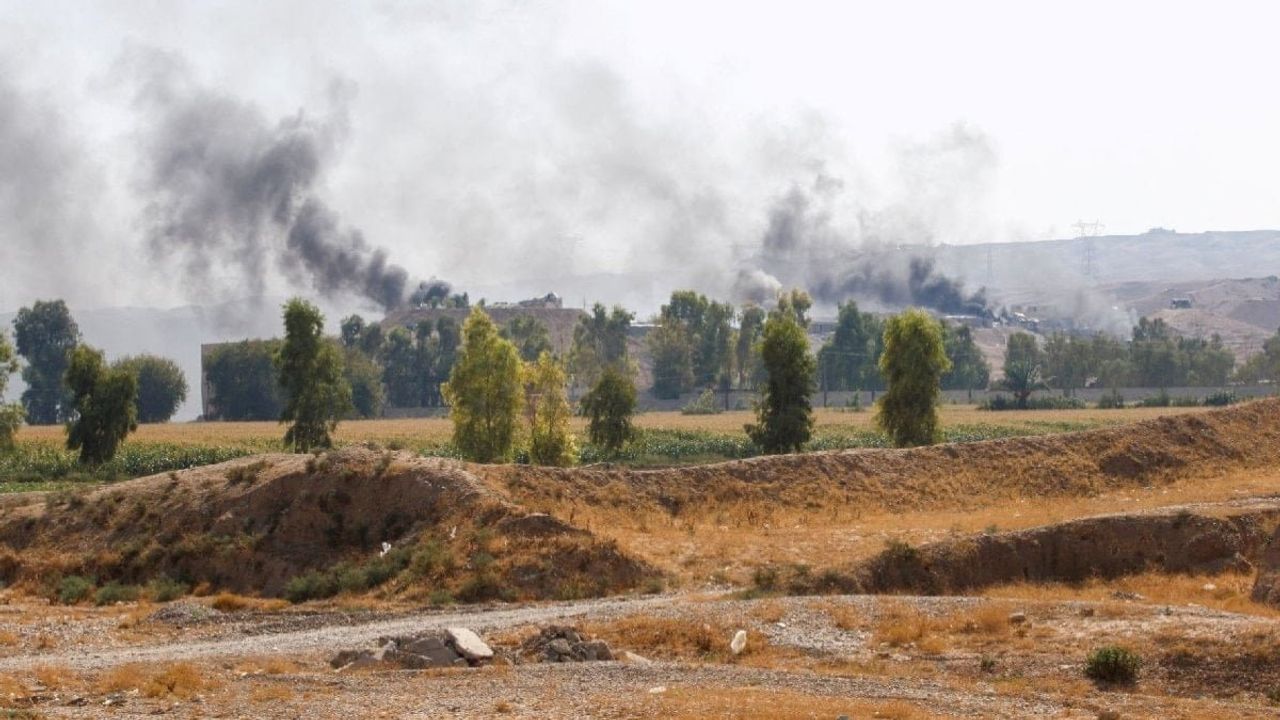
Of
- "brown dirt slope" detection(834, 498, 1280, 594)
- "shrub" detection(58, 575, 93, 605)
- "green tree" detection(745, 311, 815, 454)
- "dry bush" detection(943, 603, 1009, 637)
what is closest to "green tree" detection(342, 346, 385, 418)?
"green tree" detection(745, 311, 815, 454)

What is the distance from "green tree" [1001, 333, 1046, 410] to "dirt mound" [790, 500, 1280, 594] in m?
96.7

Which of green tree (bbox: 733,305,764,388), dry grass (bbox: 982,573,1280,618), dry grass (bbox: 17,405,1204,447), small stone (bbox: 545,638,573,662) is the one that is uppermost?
green tree (bbox: 733,305,764,388)

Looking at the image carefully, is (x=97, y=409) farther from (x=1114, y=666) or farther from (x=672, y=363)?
(x=672, y=363)

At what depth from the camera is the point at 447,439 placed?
334 feet

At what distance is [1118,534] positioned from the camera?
3803 cm

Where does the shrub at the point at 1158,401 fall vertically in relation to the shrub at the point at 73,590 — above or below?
above

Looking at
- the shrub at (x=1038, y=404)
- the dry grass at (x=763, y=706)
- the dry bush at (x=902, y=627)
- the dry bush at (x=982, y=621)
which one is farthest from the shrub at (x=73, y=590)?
the shrub at (x=1038, y=404)

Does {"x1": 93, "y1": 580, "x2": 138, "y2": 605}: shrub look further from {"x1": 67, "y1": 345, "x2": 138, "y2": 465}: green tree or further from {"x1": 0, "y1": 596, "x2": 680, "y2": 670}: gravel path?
{"x1": 67, "y1": 345, "x2": 138, "y2": 465}: green tree

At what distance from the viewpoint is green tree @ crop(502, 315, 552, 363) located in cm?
17450

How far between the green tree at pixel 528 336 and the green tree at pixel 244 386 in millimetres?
28070

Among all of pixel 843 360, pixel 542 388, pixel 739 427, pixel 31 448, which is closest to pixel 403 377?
pixel 843 360

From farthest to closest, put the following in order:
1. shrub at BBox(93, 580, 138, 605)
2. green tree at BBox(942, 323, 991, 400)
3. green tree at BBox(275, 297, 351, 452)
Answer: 1. green tree at BBox(942, 323, 991, 400)
2. green tree at BBox(275, 297, 351, 452)
3. shrub at BBox(93, 580, 138, 605)

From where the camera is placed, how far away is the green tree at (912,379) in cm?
7288

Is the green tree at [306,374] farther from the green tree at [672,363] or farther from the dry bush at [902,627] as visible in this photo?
the green tree at [672,363]
